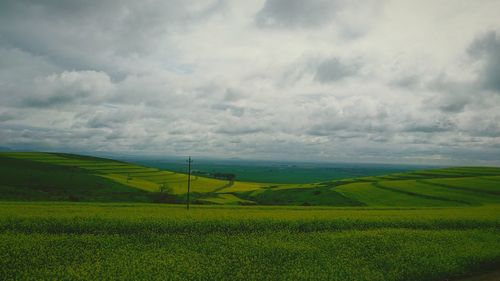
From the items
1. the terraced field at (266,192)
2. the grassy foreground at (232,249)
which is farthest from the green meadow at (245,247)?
the terraced field at (266,192)

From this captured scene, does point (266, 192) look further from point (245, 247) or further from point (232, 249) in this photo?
point (232, 249)

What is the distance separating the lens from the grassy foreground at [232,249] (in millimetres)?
16562

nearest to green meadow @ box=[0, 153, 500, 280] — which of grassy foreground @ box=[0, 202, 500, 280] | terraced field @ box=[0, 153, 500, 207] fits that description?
grassy foreground @ box=[0, 202, 500, 280]

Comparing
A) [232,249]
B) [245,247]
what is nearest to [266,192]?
[245,247]

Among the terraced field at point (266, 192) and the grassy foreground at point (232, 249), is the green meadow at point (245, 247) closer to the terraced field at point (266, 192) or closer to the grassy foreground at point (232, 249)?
the grassy foreground at point (232, 249)

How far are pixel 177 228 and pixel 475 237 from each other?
2387 centimetres

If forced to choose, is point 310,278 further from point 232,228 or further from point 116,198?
point 116,198

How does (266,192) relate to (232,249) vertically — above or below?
below

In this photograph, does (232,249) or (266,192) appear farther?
(266,192)

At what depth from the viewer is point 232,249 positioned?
19.8m

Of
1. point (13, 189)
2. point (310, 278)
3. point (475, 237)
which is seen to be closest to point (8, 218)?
point (310, 278)

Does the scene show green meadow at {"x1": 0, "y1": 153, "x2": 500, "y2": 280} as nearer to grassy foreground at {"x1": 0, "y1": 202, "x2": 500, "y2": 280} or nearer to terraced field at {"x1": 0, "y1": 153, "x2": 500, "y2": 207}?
grassy foreground at {"x1": 0, "y1": 202, "x2": 500, "y2": 280}

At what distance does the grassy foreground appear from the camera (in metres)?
16.6

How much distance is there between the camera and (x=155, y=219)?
77.3 ft
